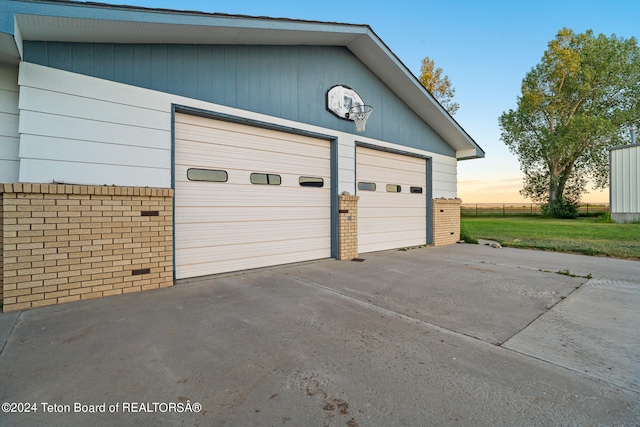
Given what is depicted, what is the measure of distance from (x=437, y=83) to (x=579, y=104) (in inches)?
609

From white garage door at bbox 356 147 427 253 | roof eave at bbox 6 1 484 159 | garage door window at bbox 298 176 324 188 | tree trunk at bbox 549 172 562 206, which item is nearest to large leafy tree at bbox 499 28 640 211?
tree trunk at bbox 549 172 562 206

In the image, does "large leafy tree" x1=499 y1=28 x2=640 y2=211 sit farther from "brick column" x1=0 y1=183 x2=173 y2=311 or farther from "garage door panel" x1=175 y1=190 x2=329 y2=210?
"brick column" x1=0 y1=183 x2=173 y2=311

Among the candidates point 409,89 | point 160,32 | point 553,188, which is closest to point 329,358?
point 160,32

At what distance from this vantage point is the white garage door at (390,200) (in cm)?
813

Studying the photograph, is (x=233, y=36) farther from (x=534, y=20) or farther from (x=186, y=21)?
(x=534, y=20)

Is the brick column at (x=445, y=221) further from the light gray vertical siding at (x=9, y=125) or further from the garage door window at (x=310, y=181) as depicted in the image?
the light gray vertical siding at (x=9, y=125)

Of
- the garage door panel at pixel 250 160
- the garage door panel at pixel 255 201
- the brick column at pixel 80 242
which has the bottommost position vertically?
the brick column at pixel 80 242

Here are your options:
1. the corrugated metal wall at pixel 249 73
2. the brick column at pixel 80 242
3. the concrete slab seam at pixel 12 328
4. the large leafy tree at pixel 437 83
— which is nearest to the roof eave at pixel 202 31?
the corrugated metal wall at pixel 249 73

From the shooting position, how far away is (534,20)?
35.4 ft

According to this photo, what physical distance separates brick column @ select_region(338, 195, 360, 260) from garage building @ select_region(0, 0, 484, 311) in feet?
0.12

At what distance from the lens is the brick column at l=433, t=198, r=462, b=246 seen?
10.1m

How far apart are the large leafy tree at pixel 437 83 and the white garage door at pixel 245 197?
14.7 metres

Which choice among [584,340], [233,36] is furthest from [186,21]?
[584,340]

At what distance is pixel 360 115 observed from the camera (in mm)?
7777
